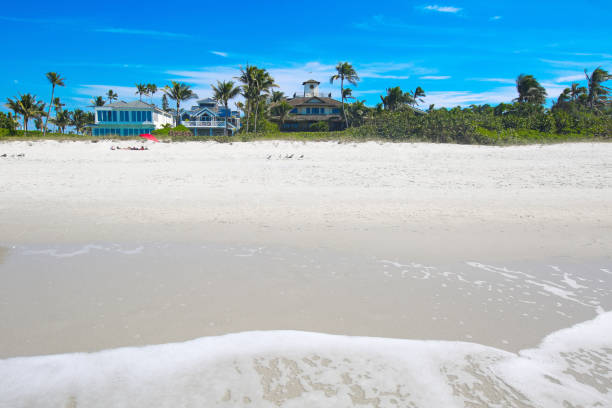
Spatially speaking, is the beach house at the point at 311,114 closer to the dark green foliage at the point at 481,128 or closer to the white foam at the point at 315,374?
the dark green foliage at the point at 481,128

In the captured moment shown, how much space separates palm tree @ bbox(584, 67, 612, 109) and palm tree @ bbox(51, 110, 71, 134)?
89.0 metres

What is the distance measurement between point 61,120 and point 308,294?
91.6 meters

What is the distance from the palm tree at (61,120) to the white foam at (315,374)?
90229 mm

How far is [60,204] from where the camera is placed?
909cm

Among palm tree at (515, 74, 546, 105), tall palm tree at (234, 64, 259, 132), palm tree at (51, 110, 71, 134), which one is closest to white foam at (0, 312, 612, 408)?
tall palm tree at (234, 64, 259, 132)

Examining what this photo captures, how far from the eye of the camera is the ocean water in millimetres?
2844

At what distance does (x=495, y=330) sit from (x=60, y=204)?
30.7ft

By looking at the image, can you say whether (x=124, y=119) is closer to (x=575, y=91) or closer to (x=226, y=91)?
(x=226, y=91)

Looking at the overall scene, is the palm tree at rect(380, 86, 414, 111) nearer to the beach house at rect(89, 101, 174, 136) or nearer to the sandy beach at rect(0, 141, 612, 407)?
the beach house at rect(89, 101, 174, 136)

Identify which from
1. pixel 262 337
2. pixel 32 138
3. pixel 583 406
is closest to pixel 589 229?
pixel 583 406

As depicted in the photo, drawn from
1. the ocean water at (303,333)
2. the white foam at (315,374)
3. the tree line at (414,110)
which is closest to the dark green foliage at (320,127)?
the tree line at (414,110)

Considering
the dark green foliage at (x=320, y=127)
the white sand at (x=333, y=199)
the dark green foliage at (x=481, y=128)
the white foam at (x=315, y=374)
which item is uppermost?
the dark green foliage at (x=320, y=127)

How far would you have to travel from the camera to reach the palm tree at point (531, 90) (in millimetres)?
50188

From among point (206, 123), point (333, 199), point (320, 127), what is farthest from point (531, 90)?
point (333, 199)
